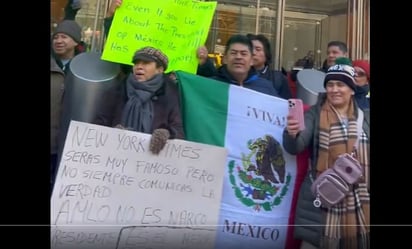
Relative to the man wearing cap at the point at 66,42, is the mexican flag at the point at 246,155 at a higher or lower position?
lower

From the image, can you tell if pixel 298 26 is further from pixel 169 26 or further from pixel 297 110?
pixel 169 26

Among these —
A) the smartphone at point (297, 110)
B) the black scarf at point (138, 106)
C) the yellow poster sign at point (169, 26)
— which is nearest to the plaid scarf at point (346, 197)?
the smartphone at point (297, 110)

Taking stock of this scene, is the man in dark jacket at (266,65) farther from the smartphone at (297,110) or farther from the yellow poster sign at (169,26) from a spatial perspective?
the yellow poster sign at (169,26)

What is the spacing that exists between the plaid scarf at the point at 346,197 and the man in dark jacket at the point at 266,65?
0.24 m

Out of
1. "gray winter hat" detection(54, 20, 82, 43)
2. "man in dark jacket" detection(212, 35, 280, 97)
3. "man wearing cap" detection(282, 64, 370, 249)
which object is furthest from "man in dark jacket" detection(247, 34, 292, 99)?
"gray winter hat" detection(54, 20, 82, 43)

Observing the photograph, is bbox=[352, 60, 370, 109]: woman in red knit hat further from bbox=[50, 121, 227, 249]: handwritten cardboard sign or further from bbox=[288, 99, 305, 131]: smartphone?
bbox=[50, 121, 227, 249]: handwritten cardboard sign

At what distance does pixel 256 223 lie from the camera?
342 cm

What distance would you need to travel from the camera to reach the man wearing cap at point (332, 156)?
344 cm

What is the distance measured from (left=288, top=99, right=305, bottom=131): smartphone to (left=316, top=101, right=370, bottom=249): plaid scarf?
104 mm

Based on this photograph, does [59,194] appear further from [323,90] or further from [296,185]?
[323,90]

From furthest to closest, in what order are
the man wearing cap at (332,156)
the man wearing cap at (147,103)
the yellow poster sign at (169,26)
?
the man wearing cap at (332,156) → the yellow poster sign at (169,26) → the man wearing cap at (147,103)

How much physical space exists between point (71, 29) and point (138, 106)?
0.48m
